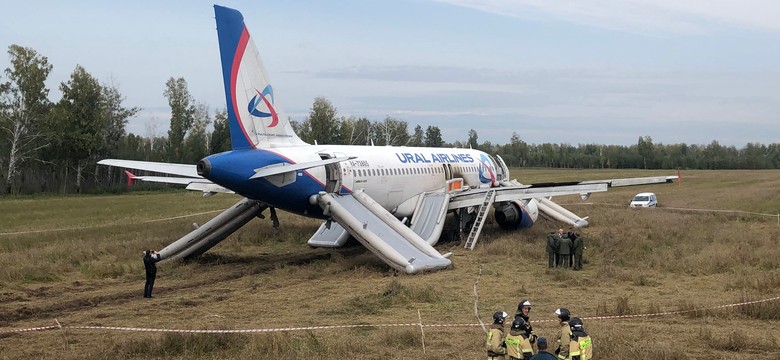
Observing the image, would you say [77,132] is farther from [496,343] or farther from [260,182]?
[496,343]

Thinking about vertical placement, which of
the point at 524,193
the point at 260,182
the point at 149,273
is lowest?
the point at 149,273

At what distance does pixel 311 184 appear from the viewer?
23594 millimetres

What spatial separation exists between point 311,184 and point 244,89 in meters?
3.65

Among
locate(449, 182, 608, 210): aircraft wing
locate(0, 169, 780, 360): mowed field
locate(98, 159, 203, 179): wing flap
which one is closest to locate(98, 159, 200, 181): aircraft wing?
locate(98, 159, 203, 179): wing flap

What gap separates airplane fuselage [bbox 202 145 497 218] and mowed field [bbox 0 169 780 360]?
238cm

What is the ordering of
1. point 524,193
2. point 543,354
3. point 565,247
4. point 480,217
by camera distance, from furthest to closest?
point 480,217, point 524,193, point 565,247, point 543,354

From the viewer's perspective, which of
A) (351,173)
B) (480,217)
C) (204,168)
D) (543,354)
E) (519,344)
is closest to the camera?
(543,354)

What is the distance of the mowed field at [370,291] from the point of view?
1266 cm

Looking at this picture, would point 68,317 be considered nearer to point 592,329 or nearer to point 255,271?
point 255,271

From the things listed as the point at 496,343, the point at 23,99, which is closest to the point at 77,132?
the point at 23,99

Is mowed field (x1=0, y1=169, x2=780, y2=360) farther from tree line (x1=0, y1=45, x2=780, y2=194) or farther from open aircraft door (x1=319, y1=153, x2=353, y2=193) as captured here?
tree line (x1=0, y1=45, x2=780, y2=194)

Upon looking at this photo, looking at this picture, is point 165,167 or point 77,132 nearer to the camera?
point 165,167

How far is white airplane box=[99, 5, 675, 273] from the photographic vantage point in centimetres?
2205

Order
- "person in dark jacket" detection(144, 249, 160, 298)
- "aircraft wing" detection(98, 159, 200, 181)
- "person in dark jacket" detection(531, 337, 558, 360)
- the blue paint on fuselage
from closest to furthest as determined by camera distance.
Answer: "person in dark jacket" detection(531, 337, 558, 360)
"person in dark jacket" detection(144, 249, 160, 298)
the blue paint on fuselage
"aircraft wing" detection(98, 159, 200, 181)
